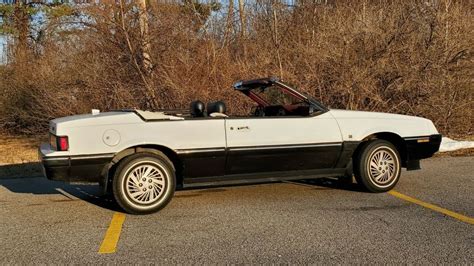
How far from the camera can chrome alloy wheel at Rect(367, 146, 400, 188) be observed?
20.3 feet

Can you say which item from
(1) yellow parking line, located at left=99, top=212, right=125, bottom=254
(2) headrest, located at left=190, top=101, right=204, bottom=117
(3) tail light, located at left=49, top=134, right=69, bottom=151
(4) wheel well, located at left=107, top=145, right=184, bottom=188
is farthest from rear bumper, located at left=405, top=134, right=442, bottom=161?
(3) tail light, located at left=49, top=134, right=69, bottom=151

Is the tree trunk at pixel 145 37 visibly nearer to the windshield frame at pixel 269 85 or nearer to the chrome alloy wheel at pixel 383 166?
the windshield frame at pixel 269 85

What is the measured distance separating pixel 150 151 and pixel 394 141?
3.32 metres

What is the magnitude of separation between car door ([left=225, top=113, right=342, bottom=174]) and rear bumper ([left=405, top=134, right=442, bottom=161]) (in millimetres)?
1077

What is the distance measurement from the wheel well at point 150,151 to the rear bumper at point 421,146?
3081mm

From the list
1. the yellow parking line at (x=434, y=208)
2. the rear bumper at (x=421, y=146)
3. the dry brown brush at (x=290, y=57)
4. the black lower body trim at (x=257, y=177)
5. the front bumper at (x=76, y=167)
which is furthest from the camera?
the dry brown brush at (x=290, y=57)

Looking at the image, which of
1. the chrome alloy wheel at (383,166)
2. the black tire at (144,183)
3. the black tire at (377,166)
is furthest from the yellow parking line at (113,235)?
the chrome alloy wheel at (383,166)

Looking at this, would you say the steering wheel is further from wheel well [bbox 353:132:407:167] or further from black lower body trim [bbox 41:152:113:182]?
black lower body trim [bbox 41:152:113:182]

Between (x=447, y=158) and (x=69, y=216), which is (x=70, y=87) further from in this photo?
(x=447, y=158)

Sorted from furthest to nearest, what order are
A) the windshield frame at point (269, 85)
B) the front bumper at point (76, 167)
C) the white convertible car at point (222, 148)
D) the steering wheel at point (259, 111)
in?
the steering wheel at point (259, 111)
the windshield frame at point (269, 85)
the white convertible car at point (222, 148)
the front bumper at point (76, 167)

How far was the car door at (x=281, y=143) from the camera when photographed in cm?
568

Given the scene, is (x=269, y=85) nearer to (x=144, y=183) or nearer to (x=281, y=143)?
(x=281, y=143)

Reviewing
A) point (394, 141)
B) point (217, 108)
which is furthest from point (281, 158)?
point (394, 141)

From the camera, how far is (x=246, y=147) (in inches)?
224
